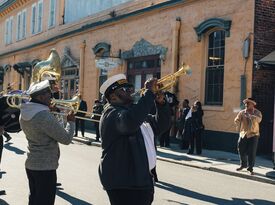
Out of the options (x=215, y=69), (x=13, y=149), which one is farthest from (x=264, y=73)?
(x=13, y=149)

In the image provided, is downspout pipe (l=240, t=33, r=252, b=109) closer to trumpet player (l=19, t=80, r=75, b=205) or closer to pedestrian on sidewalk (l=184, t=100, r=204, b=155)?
pedestrian on sidewalk (l=184, t=100, r=204, b=155)

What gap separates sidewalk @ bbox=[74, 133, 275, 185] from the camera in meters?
10.5

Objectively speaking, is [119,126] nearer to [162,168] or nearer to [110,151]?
[110,151]

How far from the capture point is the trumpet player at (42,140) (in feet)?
15.3

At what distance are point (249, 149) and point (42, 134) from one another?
707 cm

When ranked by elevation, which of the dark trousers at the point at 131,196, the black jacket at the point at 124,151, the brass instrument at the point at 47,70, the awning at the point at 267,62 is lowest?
the dark trousers at the point at 131,196

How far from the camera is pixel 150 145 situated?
385cm

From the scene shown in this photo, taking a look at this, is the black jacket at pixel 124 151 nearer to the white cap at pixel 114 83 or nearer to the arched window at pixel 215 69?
the white cap at pixel 114 83

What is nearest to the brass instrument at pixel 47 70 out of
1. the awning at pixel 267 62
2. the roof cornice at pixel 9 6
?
the awning at pixel 267 62

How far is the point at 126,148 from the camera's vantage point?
3697 millimetres

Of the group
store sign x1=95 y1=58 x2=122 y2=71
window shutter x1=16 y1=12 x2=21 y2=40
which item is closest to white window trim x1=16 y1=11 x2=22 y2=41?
window shutter x1=16 y1=12 x2=21 y2=40

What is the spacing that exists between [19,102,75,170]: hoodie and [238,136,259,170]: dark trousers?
6.75 metres

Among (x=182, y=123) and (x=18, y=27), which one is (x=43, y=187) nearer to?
(x=182, y=123)

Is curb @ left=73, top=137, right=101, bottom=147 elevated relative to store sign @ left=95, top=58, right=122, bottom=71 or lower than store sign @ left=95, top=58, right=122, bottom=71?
lower
